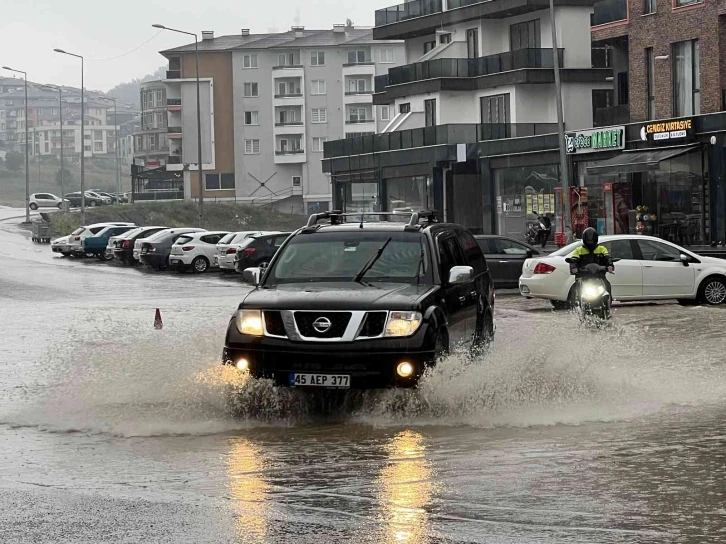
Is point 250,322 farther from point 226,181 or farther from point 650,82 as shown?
point 226,181

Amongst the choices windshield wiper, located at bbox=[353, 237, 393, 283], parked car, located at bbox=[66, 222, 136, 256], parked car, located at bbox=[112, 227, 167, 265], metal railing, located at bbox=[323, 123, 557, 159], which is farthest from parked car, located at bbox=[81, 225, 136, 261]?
windshield wiper, located at bbox=[353, 237, 393, 283]

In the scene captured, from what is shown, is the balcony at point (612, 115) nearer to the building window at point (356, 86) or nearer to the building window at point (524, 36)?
the building window at point (524, 36)

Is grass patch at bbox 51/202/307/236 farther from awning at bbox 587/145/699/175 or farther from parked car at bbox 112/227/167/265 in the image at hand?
awning at bbox 587/145/699/175

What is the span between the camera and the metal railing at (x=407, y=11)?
2581 inches

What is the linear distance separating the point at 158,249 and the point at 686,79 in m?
18.9

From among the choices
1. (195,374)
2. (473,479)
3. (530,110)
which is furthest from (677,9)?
(473,479)

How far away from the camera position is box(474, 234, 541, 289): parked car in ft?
107

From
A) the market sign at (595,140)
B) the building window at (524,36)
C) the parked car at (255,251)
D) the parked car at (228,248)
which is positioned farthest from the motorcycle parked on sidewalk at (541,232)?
the parked car at (255,251)

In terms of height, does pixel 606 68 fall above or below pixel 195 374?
above

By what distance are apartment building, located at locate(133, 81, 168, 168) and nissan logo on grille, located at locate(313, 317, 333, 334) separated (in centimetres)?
12686

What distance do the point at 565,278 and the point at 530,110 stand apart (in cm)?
3538

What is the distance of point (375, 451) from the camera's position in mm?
9680

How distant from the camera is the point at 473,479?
8.45 meters

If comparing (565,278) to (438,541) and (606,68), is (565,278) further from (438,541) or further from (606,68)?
(606,68)
